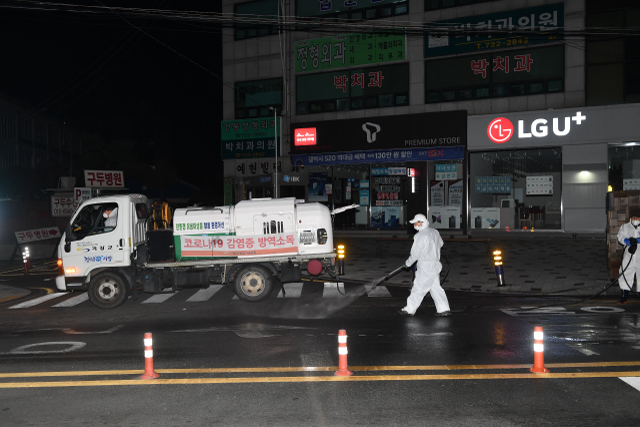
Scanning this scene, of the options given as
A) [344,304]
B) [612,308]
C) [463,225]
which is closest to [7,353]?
[344,304]

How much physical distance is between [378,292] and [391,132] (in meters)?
15.9

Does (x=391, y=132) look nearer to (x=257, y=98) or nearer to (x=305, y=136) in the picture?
(x=305, y=136)

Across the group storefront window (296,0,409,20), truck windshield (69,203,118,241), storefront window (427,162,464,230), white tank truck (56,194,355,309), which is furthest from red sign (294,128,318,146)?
truck windshield (69,203,118,241)

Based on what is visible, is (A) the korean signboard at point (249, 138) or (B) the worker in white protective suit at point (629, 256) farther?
(A) the korean signboard at point (249, 138)

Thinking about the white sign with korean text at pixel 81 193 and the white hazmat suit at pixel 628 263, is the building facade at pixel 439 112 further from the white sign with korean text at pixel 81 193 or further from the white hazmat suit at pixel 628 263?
the white hazmat suit at pixel 628 263

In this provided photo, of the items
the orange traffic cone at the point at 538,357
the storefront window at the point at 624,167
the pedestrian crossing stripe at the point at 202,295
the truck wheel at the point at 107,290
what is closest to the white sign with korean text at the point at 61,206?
the pedestrian crossing stripe at the point at 202,295

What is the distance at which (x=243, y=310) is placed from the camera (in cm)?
1153

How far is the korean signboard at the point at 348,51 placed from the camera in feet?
92.1

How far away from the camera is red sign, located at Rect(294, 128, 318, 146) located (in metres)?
29.9

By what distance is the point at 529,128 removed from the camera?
2488cm

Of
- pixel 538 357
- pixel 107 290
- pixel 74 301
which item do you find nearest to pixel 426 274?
pixel 538 357

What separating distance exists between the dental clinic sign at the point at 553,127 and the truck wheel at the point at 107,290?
751 inches

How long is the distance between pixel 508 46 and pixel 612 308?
58.0 feet

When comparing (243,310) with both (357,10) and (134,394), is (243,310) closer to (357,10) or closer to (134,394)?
(134,394)
